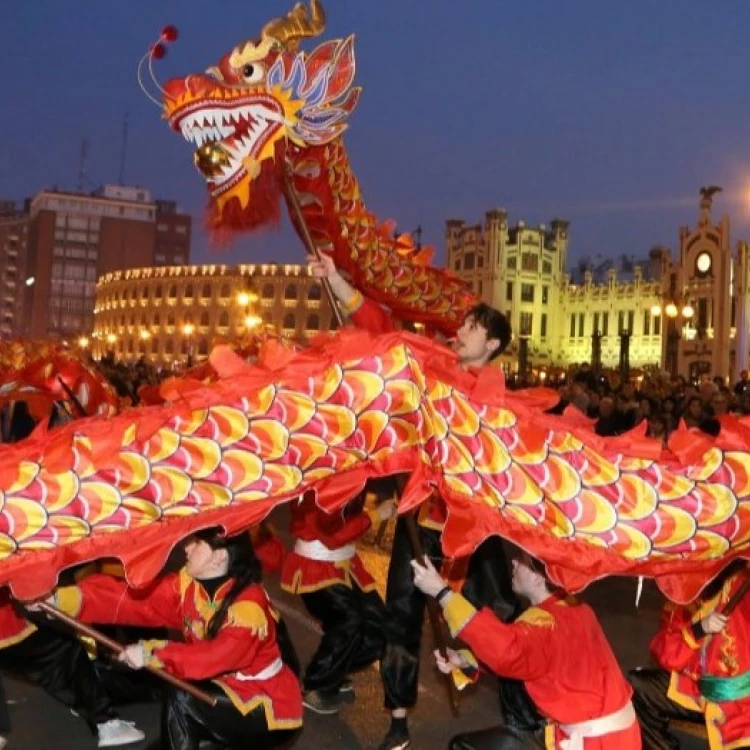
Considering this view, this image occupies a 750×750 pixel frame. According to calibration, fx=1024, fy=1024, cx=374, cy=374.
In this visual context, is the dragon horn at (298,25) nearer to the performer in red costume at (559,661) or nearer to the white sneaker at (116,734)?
the performer in red costume at (559,661)

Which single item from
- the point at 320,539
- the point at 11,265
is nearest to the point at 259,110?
the point at 320,539

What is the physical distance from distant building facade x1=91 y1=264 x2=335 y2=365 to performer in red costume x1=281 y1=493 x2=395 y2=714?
220 ft

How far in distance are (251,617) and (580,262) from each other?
79.2 metres

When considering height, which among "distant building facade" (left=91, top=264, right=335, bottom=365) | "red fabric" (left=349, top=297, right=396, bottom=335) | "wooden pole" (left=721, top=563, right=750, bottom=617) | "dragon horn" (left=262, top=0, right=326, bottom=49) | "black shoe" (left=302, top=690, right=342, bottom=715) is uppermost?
"distant building facade" (left=91, top=264, right=335, bottom=365)

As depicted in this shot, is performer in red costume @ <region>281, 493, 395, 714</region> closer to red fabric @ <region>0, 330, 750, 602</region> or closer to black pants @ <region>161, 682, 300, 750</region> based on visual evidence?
black pants @ <region>161, 682, 300, 750</region>

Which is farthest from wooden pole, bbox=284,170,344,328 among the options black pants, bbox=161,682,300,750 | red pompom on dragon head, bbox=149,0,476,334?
black pants, bbox=161,682,300,750

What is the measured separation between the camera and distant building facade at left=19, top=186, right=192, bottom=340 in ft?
302

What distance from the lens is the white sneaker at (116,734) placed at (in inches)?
183

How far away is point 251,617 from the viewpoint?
3648 millimetres

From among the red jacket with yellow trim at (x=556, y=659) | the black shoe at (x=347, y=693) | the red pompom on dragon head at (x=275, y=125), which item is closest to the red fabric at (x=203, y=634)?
the red jacket with yellow trim at (x=556, y=659)

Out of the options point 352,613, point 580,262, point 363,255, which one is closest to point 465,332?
point 363,255

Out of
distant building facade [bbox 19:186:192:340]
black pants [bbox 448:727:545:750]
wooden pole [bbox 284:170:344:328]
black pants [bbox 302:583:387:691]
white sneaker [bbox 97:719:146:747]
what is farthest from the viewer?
distant building facade [bbox 19:186:192:340]

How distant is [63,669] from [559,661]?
2356 mm

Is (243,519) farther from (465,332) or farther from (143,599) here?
(465,332)
